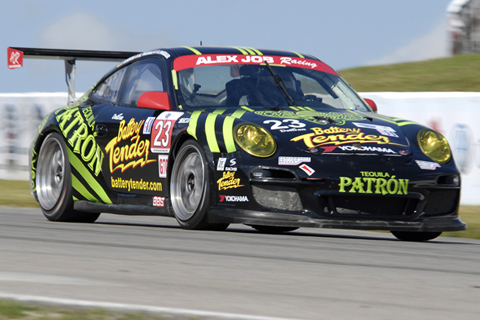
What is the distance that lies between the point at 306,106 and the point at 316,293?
11.7 ft

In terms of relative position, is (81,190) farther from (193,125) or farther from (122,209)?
(193,125)

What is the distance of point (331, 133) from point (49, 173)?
298cm

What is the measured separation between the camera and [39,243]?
5934mm

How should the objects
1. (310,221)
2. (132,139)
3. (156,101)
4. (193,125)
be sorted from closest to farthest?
(310,221), (193,125), (156,101), (132,139)

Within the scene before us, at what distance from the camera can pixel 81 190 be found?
26.8 ft

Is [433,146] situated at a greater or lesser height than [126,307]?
greater

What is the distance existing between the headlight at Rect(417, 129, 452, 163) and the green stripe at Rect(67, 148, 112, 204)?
2540 millimetres

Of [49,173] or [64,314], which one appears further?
[49,173]

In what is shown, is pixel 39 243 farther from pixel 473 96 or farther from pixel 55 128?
pixel 473 96

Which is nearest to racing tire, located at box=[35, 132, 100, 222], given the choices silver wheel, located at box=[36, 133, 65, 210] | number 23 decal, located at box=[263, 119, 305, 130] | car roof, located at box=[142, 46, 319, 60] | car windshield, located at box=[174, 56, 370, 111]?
silver wheel, located at box=[36, 133, 65, 210]

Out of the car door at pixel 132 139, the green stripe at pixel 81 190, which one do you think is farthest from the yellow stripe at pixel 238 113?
the green stripe at pixel 81 190

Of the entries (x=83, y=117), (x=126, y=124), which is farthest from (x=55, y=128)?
(x=126, y=124)

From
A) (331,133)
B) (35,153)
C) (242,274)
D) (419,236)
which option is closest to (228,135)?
(331,133)

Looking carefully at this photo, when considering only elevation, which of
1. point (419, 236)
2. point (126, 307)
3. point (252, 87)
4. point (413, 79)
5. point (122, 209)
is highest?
point (252, 87)
